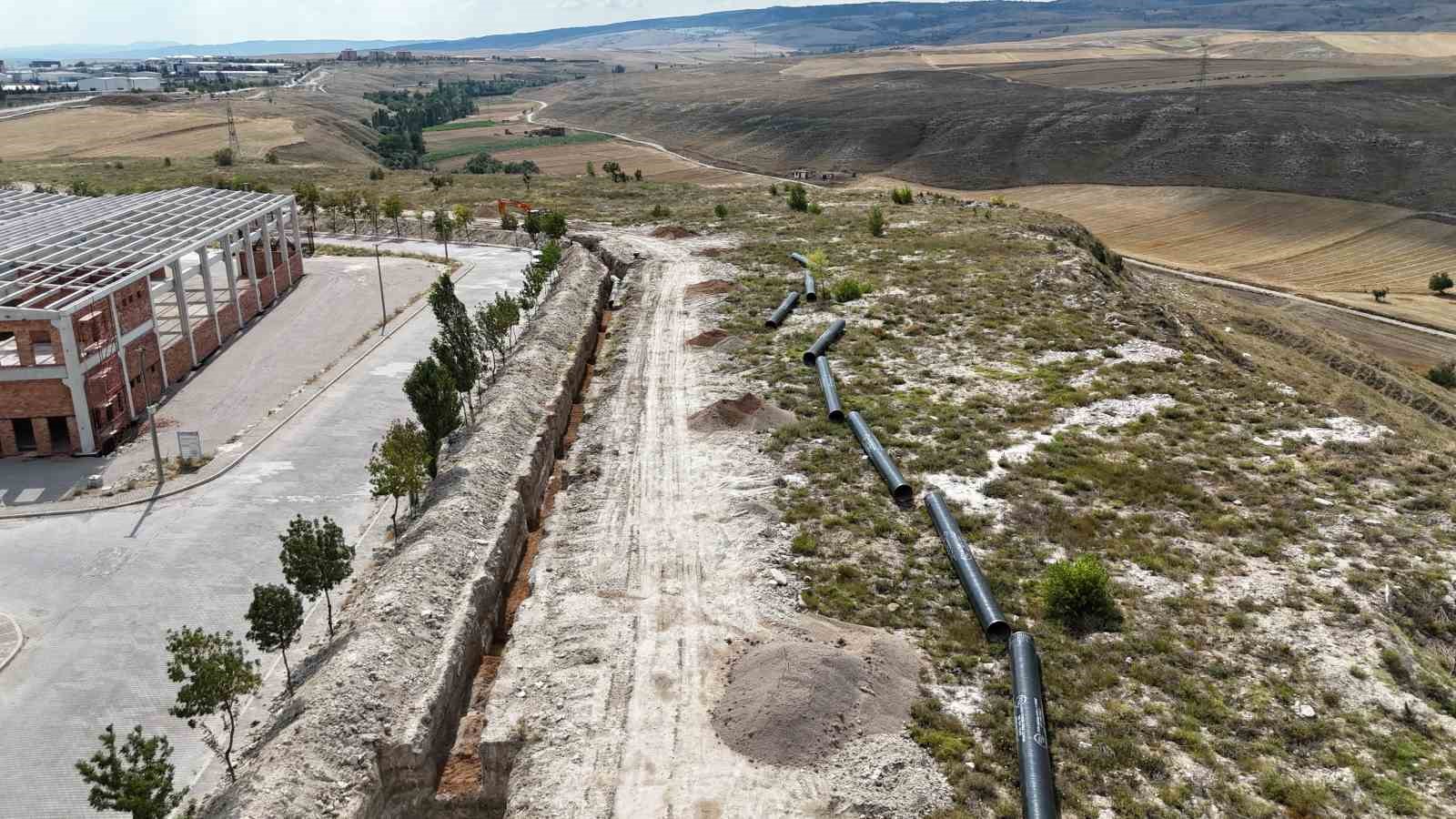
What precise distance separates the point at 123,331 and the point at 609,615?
26.7m

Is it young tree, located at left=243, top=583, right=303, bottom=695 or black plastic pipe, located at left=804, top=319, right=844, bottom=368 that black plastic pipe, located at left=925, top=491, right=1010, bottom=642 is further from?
young tree, located at left=243, top=583, right=303, bottom=695

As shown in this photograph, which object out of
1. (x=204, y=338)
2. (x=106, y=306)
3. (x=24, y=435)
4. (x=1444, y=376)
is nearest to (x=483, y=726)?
(x=24, y=435)

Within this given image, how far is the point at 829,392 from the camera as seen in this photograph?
98.6ft

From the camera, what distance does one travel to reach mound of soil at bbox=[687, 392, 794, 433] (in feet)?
95.3

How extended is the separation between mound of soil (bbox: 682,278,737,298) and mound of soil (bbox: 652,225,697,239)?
48.2 feet

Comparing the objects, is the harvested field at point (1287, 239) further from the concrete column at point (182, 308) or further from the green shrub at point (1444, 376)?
the concrete column at point (182, 308)

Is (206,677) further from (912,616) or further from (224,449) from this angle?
(224,449)

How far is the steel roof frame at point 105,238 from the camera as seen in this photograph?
3453 centimetres

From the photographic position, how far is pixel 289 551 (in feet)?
66.8

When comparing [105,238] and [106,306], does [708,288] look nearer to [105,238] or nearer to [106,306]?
[106,306]

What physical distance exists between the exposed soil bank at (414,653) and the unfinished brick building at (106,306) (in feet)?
44.9

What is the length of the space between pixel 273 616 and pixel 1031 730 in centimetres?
1435

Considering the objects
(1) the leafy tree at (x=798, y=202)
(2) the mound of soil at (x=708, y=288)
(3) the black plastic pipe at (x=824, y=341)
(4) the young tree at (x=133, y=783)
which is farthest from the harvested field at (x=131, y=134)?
(4) the young tree at (x=133, y=783)

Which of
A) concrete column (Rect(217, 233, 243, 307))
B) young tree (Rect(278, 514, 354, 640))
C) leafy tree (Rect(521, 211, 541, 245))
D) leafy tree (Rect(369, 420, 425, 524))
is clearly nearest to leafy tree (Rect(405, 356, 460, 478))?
leafy tree (Rect(369, 420, 425, 524))
